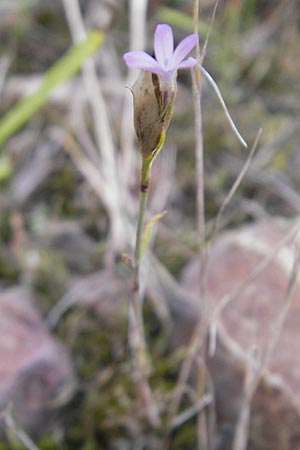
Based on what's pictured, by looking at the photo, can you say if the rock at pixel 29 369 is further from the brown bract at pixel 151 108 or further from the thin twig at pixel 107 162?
the brown bract at pixel 151 108

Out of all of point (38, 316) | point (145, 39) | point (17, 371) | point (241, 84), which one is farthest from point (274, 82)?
point (17, 371)

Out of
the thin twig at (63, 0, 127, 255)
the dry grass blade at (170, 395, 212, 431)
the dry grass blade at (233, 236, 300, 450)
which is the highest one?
the thin twig at (63, 0, 127, 255)

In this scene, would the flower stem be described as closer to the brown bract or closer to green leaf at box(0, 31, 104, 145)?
the brown bract

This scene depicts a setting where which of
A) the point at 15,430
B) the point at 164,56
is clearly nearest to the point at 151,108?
the point at 164,56

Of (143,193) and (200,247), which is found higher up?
(143,193)

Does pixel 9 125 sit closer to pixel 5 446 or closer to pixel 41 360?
pixel 41 360

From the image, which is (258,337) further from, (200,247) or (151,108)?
(151,108)

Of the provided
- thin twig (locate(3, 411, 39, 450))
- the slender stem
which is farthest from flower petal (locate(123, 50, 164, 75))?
thin twig (locate(3, 411, 39, 450))
